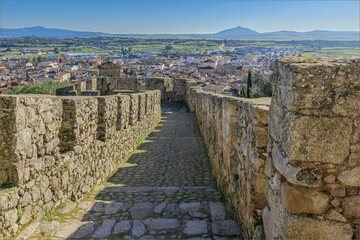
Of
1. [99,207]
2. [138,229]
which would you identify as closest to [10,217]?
[138,229]

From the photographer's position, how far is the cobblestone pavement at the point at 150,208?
3739 millimetres

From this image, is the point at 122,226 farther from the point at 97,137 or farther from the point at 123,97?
the point at 123,97

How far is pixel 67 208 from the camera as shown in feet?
14.3

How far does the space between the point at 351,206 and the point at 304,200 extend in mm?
286

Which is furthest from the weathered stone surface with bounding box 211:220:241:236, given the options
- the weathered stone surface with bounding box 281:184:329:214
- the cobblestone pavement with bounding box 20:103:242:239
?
the weathered stone surface with bounding box 281:184:329:214

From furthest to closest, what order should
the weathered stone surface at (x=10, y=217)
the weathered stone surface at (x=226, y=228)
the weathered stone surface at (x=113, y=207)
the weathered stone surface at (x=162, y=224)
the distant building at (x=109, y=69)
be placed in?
1. the distant building at (x=109, y=69)
2. the weathered stone surface at (x=113, y=207)
3. the weathered stone surface at (x=162, y=224)
4. the weathered stone surface at (x=226, y=228)
5. the weathered stone surface at (x=10, y=217)

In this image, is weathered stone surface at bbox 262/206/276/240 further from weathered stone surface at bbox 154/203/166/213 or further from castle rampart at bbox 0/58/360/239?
weathered stone surface at bbox 154/203/166/213

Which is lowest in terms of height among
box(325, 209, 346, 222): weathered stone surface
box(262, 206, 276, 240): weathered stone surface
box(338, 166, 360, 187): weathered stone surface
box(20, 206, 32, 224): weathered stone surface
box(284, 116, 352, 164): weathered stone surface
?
box(20, 206, 32, 224): weathered stone surface

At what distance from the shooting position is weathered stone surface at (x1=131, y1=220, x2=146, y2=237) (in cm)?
377

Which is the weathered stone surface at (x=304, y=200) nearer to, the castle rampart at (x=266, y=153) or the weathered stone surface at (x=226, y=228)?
the castle rampart at (x=266, y=153)

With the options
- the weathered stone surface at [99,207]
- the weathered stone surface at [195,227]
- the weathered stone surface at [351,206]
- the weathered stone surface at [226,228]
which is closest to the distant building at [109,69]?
the weathered stone surface at [99,207]

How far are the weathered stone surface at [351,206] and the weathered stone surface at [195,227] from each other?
6.42ft

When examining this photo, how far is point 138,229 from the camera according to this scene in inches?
153

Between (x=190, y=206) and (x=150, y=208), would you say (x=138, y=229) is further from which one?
(x=190, y=206)
